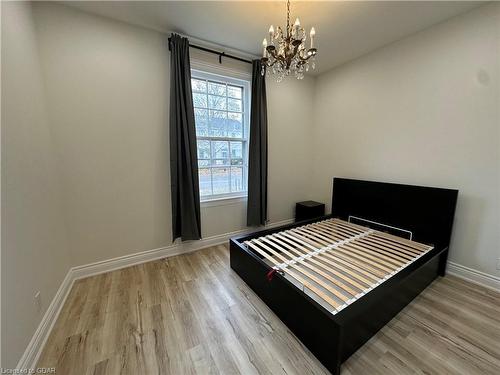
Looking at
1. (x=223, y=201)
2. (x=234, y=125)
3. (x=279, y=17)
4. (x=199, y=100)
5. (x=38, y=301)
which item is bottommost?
(x=38, y=301)

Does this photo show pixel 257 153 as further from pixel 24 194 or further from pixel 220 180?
pixel 24 194

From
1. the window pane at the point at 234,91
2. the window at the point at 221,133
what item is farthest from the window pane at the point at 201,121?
the window pane at the point at 234,91

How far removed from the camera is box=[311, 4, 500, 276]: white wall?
6.24 ft

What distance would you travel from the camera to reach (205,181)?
9.27 feet

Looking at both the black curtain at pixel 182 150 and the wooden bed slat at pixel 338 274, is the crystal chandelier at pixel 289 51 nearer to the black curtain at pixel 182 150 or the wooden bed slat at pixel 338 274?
the black curtain at pixel 182 150

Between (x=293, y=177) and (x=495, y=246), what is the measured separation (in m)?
2.37

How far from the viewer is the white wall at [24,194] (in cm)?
117

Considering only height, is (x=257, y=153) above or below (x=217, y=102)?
below

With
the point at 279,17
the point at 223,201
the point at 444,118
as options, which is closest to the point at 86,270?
the point at 223,201

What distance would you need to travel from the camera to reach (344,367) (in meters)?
1.25

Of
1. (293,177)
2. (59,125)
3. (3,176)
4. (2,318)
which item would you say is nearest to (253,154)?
(293,177)

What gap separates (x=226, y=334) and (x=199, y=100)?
2543 mm

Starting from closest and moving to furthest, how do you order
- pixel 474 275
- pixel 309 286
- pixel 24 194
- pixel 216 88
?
pixel 24 194 < pixel 309 286 < pixel 474 275 < pixel 216 88

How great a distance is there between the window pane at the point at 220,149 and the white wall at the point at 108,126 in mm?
635
